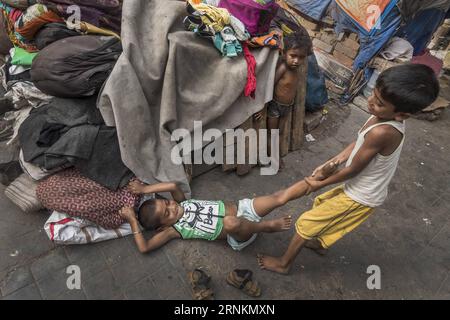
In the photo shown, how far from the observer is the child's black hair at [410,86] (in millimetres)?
1471

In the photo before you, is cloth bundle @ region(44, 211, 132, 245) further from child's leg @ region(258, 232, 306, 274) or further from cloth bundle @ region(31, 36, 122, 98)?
child's leg @ region(258, 232, 306, 274)

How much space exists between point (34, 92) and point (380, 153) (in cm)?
297

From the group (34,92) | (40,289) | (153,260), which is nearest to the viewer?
(40,289)

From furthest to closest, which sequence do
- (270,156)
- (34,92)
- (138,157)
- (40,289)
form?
(270,156) → (34,92) → (138,157) → (40,289)

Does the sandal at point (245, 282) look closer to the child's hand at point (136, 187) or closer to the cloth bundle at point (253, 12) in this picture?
the child's hand at point (136, 187)

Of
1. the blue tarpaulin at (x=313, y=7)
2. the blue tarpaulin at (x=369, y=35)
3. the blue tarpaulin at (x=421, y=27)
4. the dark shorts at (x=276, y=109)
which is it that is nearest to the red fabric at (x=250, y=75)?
the dark shorts at (x=276, y=109)

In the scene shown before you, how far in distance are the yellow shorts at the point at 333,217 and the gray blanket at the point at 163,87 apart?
1203 millimetres

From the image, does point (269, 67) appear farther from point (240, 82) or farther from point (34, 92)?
point (34, 92)

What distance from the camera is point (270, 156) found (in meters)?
3.33

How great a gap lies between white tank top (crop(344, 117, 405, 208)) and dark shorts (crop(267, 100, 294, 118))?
1.40 meters

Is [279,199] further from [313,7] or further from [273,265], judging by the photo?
[313,7]

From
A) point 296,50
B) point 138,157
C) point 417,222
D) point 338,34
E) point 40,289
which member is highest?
point 296,50

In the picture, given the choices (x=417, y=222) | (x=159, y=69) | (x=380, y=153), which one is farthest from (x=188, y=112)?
(x=417, y=222)

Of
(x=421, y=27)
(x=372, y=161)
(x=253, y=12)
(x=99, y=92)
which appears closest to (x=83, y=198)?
(x=99, y=92)
